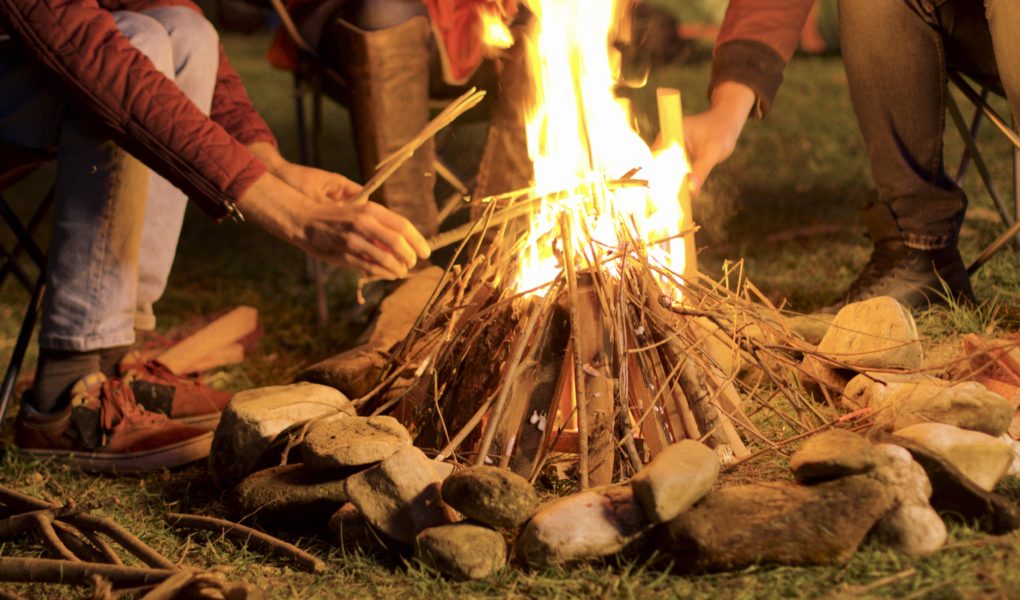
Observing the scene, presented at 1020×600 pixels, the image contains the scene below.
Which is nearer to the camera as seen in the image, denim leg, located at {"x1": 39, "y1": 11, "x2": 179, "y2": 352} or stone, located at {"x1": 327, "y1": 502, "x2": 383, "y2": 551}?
stone, located at {"x1": 327, "y1": 502, "x2": 383, "y2": 551}

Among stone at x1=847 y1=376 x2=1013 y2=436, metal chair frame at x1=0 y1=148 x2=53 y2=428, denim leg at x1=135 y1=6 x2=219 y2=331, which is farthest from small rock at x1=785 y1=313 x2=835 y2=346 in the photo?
metal chair frame at x1=0 y1=148 x2=53 y2=428

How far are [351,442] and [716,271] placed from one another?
6.84 feet

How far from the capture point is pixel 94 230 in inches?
101

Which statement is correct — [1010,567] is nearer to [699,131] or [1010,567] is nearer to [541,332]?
[541,332]

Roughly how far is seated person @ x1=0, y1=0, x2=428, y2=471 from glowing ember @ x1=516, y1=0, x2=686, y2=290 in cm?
41

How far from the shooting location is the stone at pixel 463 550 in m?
1.81

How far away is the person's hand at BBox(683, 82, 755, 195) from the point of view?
2561 millimetres

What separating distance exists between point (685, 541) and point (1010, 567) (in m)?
0.49

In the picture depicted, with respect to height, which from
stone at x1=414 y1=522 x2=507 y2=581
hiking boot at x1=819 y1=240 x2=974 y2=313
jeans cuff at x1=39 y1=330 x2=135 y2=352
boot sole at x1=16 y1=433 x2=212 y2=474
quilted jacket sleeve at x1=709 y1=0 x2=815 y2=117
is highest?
quilted jacket sleeve at x1=709 y1=0 x2=815 y2=117

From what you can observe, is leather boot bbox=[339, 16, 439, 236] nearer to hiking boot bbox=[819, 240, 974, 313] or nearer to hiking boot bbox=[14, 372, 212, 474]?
hiking boot bbox=[14, 372, 212, 474]

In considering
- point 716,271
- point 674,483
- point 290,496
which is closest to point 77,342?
point 290,496

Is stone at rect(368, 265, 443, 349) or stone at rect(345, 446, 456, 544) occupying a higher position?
stone at rect(368, 265, 443, 349)

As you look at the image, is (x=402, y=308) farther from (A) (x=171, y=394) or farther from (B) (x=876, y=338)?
(B) (x=876, y=338)

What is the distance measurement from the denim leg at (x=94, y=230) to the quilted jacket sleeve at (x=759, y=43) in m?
1.33
